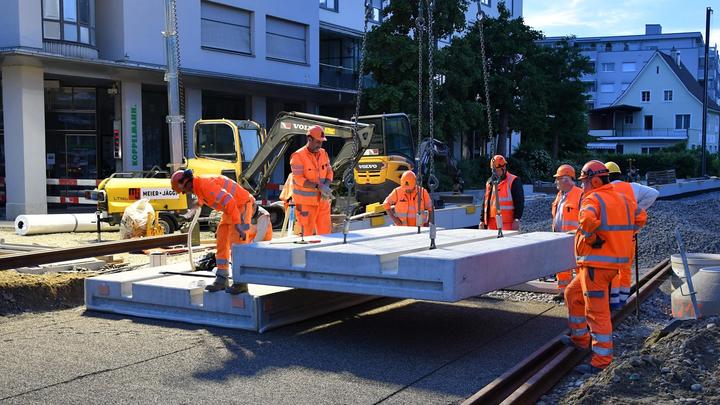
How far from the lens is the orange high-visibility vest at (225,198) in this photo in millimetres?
8453

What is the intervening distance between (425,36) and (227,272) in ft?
85.1

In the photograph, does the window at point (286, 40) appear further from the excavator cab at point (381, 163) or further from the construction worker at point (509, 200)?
the construction worker at point (509, 200)

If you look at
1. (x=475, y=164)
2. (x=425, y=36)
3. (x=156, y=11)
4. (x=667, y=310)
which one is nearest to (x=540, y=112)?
(x=475, y=164)

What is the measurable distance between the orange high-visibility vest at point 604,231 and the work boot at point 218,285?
3.71m

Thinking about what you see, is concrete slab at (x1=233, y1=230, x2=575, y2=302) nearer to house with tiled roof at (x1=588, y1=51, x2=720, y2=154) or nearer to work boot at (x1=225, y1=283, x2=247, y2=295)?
work boot at (x1=225, y1=283, x2=247, y2=295)

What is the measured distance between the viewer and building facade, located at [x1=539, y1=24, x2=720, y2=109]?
95188 mm

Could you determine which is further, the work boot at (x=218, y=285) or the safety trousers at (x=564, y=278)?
the safety trousers at (x=564, y=278)

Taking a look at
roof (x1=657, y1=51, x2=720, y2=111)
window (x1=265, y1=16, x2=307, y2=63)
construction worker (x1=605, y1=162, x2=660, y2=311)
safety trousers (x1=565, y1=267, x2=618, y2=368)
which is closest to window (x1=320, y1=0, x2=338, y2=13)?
window (x1=265, y1=16, x2=307, y2=63)

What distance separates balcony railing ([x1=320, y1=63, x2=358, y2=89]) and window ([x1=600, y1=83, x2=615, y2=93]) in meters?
67.0

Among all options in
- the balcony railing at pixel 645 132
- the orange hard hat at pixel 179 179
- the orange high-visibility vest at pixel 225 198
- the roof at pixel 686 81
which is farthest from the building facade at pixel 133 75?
the roof at pixel 686 81

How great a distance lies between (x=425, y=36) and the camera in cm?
3291

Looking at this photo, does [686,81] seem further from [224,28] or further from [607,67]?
[224,28]

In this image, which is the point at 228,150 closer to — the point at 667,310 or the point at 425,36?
the point at 667,310

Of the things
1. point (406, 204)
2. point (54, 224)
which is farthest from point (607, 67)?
point (406, 204)
